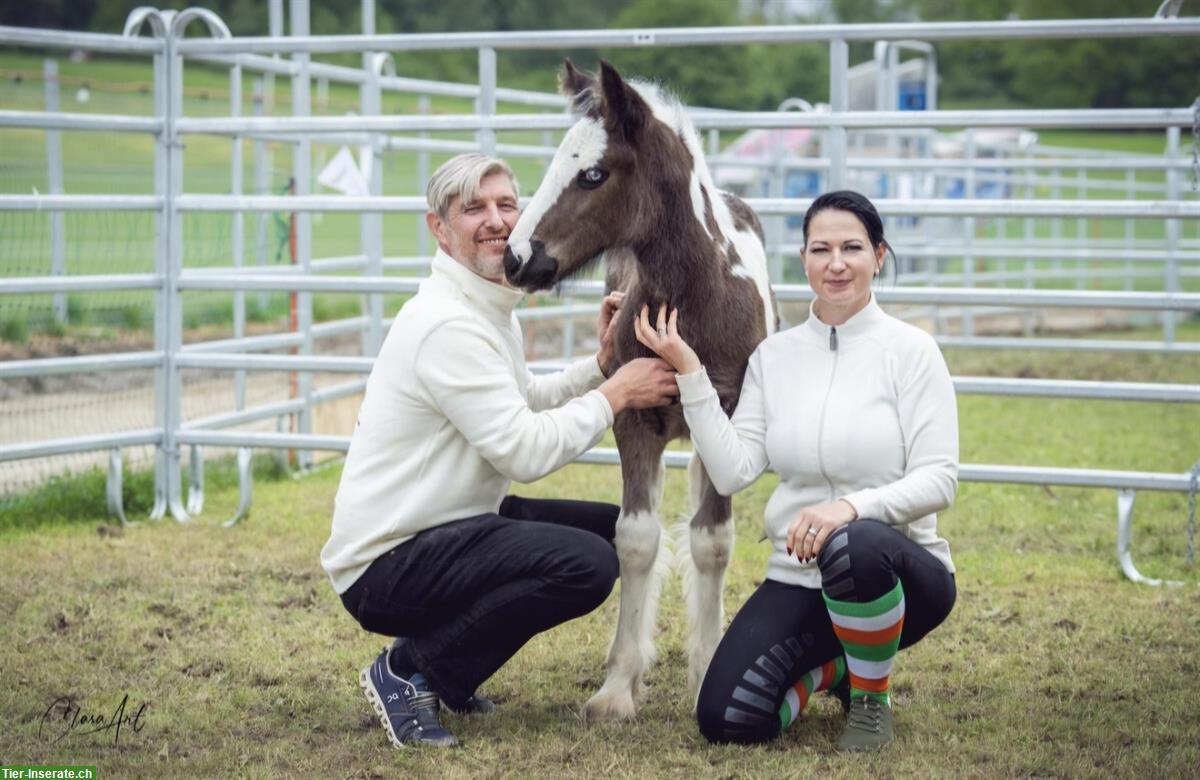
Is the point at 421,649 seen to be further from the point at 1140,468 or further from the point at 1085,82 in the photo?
the point at 1085,82

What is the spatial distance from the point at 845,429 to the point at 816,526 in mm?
273

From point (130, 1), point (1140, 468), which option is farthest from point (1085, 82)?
point (1140, 468)

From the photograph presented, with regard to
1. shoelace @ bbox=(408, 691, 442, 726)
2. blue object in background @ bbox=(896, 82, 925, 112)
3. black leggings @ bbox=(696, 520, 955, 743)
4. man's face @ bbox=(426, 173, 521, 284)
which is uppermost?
blue object in background @ bbox=(896, 82, 925, 112)

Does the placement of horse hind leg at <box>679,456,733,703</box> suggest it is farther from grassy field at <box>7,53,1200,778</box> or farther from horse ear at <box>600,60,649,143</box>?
horse ear at <box>600,60,649,143</box>

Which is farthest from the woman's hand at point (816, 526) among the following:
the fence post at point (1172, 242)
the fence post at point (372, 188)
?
the fence post at point (1172, 242)

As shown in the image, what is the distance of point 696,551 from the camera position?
137 inches

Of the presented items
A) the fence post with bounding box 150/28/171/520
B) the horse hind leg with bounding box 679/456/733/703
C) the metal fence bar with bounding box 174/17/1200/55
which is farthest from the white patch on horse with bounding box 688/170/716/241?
the fence post with bounding box 150/28/171/520

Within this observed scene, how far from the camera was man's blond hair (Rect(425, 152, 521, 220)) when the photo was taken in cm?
317

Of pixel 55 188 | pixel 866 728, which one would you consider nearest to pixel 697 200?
pixel 866 728

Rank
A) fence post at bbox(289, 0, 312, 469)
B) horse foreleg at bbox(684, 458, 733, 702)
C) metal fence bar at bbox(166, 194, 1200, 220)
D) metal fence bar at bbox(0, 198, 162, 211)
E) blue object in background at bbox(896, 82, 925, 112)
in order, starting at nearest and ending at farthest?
horse foreleg at bbox(684, 458, 733, 702) < metal fence bar at bbox(166, 194, 1200, 220) < metal fence bar at bbox(0, 198, 162, 211) < fence post at bbox(289, 0, 312, 469) < blue object in background at bbox(896, 82, 925, 112)

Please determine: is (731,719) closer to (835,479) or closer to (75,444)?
(835,479)

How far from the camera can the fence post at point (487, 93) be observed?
207 inches

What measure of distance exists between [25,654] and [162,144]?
8.23 ft

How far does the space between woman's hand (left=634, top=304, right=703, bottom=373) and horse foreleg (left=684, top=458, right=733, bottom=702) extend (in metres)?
0.46
